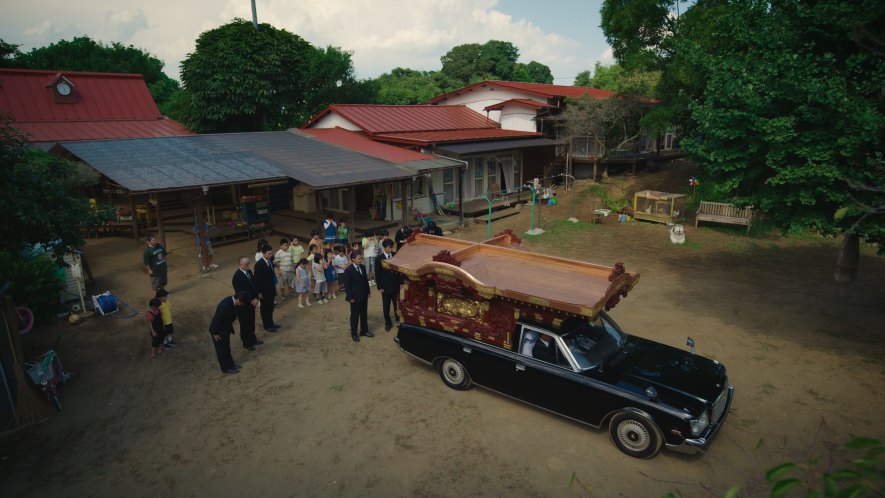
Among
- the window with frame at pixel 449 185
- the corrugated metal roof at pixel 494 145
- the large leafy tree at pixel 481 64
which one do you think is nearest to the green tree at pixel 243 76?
the window with frame at pixel 449 185

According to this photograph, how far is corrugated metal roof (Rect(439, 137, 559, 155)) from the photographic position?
21.7 m

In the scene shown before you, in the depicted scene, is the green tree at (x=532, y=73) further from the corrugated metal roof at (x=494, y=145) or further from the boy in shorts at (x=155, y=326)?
the boy in shorts at (x=155, y=326)

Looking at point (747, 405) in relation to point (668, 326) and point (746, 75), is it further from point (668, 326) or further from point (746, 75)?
point (746, 75)

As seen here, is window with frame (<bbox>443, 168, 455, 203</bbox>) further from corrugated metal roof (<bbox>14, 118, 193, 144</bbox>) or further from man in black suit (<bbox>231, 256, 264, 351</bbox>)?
man in black suit (<bbox>231, 256, 264, 351</bbox>)

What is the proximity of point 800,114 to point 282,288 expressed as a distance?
1135cm

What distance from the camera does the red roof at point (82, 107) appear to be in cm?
2248

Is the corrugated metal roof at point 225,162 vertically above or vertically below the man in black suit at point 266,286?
above

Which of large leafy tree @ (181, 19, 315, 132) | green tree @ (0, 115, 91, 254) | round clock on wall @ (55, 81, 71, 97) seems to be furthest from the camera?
large leafy tree @ (181, 19, 315, 132)

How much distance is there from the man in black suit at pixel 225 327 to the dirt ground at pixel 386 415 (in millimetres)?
262

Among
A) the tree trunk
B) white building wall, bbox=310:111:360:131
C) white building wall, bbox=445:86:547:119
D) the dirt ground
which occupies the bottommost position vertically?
the dirt ground

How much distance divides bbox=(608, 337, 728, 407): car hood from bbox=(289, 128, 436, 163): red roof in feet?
42.0

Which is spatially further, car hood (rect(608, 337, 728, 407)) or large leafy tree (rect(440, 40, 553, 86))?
large leafy tree (rect(440, 40, 553, 86))

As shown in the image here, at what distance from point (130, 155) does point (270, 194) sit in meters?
8.19

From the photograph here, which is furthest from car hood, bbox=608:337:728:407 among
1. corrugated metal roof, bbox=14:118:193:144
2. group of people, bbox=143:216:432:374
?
corrugated metal roof, bbox=14:118:193:144
